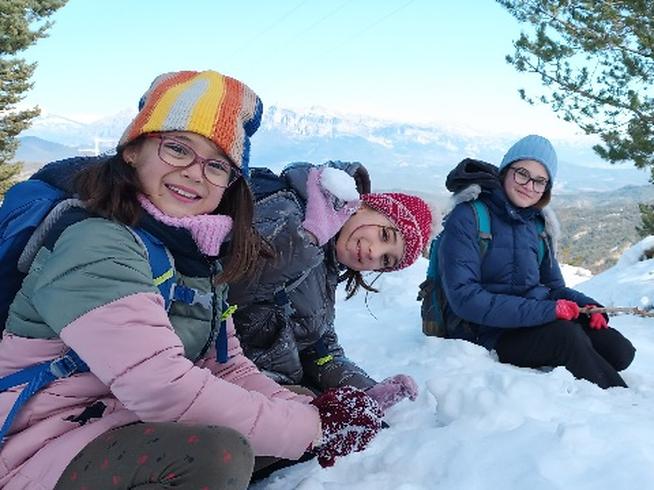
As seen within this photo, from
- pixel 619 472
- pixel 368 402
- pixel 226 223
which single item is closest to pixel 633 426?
pixel 619 472

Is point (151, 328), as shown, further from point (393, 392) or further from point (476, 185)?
point (476, 185)

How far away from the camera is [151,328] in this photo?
1759mm

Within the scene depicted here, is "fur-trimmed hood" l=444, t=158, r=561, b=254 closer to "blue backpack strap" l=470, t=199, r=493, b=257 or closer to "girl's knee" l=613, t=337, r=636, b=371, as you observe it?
"blue backpack strap" l=470, t=199, r=493, b=257

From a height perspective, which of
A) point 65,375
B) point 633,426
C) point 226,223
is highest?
point 226,223

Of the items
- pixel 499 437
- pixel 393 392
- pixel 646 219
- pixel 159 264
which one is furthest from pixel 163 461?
pixel 646 219

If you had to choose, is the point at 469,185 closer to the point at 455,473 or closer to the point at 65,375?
the point at 455,473

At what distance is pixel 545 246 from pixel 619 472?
2.65 meters

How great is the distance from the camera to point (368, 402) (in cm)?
229

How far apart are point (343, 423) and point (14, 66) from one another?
24.2 metres

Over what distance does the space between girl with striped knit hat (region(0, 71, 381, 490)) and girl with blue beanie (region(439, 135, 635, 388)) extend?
2143mm

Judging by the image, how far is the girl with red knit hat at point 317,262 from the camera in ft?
9.21

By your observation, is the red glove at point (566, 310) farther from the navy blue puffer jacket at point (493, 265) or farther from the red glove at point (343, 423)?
the red glove at point (343, 423)

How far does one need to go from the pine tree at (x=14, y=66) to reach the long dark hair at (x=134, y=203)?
20963mm

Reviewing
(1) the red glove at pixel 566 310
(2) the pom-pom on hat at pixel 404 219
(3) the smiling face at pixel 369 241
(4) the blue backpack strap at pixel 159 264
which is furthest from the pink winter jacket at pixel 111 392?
(1) the red glove at pixel 566 310
